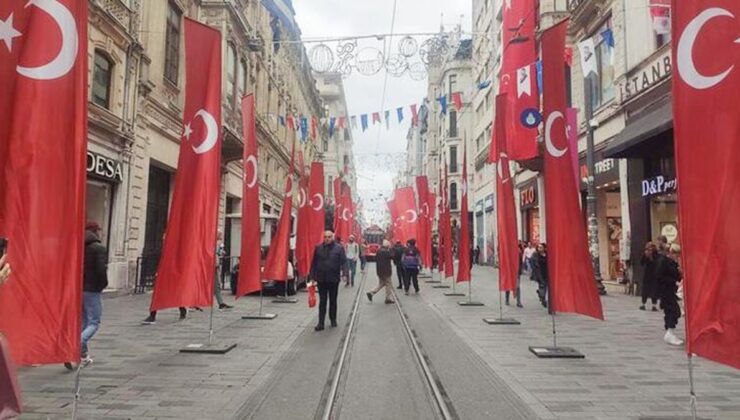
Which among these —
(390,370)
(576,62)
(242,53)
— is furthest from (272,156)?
(390,370)

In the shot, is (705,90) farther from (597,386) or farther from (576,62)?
(576,62)

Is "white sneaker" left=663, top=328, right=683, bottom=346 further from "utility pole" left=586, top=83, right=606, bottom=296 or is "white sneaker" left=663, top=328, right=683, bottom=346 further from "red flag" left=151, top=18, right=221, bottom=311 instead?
"utility pole" left=586, top=83, right=606, bottom=296

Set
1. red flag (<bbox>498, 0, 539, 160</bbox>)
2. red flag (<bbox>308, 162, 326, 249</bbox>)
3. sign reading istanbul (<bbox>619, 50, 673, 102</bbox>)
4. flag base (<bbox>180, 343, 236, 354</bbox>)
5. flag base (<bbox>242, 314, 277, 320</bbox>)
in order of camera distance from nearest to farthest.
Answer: flag base (<bbox>180, 343, 236, 354</bbox>), flag base (<bbox>242, 314, 277, 320</bbox>), sign reading istanbul (<bbox>619, 50, 673, 102</bbox>), red flag (<bbox>308, 162, 326, 249</bbox>), red flag (<bbox>498, 0, 539, 160</bbox>)

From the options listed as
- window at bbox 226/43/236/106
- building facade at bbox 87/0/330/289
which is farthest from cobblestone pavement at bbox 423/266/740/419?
window at bbox 226/43/236/106

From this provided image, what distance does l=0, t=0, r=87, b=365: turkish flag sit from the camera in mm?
4160

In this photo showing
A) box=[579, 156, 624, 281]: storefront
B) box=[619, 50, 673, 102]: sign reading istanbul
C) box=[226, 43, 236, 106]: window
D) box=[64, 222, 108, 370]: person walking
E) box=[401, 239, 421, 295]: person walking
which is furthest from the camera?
box=[226, 43, 236, 106]: window

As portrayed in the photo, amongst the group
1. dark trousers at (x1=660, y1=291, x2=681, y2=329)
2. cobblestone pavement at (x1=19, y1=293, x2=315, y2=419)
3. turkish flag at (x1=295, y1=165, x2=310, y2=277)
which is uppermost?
turkish flag at (x1=295, y1=165, x2=310, y2=277)

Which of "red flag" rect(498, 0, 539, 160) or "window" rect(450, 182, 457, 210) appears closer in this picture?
"red flag" rect(498, 0, 539, 160)

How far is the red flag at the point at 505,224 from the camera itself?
11648 millimetres

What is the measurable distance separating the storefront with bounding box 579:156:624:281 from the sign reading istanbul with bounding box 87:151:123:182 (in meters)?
16.1

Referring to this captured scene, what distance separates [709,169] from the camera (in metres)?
4.34

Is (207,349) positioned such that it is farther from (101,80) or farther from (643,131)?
(643,131)

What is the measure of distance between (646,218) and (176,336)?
Result: 14642mm

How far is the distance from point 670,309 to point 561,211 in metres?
3.19
